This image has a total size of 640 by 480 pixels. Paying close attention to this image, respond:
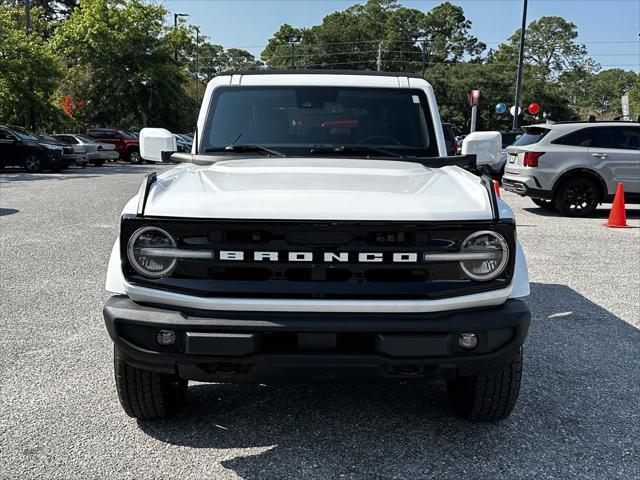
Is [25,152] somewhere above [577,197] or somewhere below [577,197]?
above

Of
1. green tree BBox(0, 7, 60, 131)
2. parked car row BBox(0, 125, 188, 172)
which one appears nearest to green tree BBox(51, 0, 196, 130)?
green tree BBox(0, 7, 60, 131)

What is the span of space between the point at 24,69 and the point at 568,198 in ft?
71.9

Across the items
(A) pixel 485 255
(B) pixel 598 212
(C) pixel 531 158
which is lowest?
(B) pixel 598 212

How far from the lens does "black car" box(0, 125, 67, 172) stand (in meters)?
20.9

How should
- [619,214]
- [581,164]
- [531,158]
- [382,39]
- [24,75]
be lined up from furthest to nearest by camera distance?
[382,39] < [24,75] < [531,158] < [581,164] < [619,214]

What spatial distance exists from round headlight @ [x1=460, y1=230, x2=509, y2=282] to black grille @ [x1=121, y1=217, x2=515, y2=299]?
32mm

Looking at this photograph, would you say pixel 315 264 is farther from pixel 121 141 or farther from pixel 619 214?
pixel 121 141

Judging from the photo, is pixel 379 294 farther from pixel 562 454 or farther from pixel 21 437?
pixel 21 437

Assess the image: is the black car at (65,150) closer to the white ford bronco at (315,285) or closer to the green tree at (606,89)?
the white ford bronco at (315,285)

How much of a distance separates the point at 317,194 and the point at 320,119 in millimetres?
1458

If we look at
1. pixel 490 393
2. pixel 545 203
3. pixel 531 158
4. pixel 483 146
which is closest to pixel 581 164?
pixel 531 158

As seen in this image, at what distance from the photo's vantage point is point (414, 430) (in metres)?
3.23

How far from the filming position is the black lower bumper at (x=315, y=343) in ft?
8.50

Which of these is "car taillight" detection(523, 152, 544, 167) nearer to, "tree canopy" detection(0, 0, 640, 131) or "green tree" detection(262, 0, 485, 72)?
"tree canopy" detection(0, 0, 640, 131)
